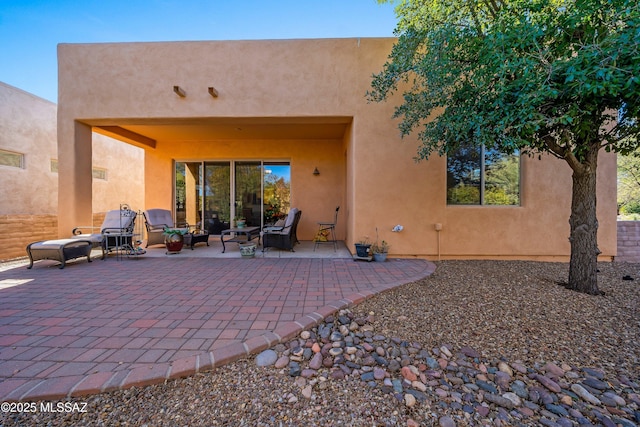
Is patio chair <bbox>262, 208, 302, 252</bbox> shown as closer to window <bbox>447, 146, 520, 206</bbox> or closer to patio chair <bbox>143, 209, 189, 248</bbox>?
patio chair <bbox>143, 209, 189, 248</bbox>

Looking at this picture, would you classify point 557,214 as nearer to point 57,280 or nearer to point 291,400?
point 291,400

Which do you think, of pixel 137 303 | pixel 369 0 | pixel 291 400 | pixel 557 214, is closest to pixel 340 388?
pixel 291 400

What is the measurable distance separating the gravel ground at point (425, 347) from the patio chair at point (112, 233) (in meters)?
4.46

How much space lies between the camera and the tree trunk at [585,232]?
3.29 meters

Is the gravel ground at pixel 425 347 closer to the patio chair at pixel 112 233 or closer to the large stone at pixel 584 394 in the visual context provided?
the large stone at pixel 584 394

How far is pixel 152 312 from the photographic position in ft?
8.73

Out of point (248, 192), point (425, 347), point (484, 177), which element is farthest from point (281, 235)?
point (484, 177)

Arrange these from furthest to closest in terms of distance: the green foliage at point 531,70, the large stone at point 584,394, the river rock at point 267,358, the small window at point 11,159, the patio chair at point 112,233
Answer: the small window at point 11,159 < the patio chair at point 112,233 < the green foliage at point 531,70 < the river rock at point 267,358 < the large stone at point 584,394

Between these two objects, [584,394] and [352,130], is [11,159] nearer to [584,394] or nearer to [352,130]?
[352,130]

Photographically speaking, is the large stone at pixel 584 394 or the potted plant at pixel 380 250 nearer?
the large stone at pixel 584 394

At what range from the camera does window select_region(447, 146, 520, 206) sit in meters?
5.22

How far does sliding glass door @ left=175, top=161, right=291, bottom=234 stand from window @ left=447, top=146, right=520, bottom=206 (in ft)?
14.8

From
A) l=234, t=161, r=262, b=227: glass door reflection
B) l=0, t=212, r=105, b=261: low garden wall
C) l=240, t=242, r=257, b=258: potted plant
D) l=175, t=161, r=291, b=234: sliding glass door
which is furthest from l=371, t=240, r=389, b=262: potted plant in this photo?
l=0, t=212, r=105, b=261: low garden wall

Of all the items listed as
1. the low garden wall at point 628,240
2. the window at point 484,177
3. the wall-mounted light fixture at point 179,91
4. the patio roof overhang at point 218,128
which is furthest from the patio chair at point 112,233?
the low garden wall at point 628,240
